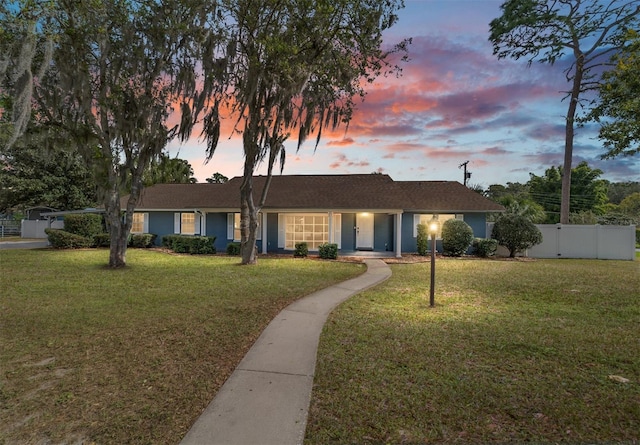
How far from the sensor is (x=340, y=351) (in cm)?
446

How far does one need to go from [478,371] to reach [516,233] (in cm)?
1473

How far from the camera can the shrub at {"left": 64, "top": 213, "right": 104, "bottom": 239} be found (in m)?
19.2

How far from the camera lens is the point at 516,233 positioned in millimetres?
16172

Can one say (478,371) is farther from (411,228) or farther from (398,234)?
(411,228)

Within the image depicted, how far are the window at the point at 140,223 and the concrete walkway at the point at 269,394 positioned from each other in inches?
723

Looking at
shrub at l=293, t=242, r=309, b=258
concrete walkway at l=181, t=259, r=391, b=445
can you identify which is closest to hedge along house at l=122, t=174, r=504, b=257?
shrub at l=293, t=242, r=309, b=258

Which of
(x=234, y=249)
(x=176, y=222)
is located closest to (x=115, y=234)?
(x=234, y=249)

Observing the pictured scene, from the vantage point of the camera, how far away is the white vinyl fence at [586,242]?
16375 mm

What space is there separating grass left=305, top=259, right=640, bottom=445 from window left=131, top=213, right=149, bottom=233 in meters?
18.0

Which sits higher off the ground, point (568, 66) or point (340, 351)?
point (568, 66)

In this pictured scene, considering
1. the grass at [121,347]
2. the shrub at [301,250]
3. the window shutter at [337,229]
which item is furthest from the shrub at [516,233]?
the grass at [121,347]

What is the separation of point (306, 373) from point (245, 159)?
10.4 metres

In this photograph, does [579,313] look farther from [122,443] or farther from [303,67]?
[303,67]

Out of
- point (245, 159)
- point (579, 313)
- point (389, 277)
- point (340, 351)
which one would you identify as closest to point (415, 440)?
point (340, 351)
